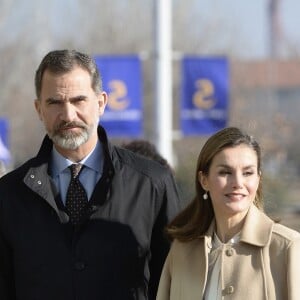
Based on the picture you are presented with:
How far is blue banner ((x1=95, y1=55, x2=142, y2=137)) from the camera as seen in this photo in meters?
13.2

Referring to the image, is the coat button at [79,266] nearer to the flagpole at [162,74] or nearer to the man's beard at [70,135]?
the man's beard at [70,135]

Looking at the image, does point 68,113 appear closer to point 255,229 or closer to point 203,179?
point 203,179

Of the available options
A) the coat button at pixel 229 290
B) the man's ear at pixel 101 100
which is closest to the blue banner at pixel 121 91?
the man's ear at pixel 101 100

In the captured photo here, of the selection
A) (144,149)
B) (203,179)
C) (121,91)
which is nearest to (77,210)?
(203,179)

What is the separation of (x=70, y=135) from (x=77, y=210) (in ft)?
1.01

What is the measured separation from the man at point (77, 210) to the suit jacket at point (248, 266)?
152 mm

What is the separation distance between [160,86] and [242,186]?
33.8 ft

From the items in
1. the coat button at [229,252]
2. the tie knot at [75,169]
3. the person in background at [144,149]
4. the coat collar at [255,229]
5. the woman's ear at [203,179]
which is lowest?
the coat button at [229,252]

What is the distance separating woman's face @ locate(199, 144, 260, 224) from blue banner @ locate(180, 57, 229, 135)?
31.7ft

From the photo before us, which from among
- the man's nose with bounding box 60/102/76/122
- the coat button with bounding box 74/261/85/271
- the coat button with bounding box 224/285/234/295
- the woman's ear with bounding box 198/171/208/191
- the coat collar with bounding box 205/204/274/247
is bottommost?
the coat button with bounding box 224/285/234/295

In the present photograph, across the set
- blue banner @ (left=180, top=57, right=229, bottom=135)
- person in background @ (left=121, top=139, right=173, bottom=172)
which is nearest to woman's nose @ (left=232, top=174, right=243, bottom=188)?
person in background @ (left=121, top=139, right=173, bottom=172)

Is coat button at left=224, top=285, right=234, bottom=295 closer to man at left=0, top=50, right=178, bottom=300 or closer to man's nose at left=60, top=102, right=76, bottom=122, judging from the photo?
man at left=0, top=50, right=178, bottom=300

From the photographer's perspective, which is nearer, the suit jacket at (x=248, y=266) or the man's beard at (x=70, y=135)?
the suit jacket at (x=248, y=266)

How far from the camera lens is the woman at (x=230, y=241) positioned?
12.2 ft
